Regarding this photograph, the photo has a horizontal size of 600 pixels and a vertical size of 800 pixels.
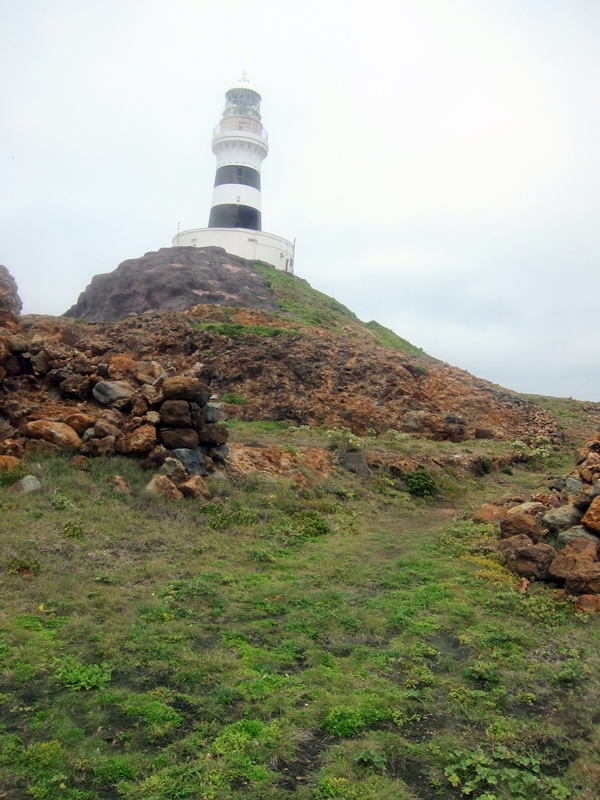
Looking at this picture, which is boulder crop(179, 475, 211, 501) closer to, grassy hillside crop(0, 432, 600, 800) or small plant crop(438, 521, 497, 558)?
grassy hillside crop(0, 432, 600, 800)

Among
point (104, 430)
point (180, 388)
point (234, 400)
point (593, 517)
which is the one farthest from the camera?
point (234, 400)

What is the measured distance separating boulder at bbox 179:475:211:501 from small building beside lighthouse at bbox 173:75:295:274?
3340cm

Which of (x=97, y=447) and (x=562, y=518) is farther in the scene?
(x=97, y=447)

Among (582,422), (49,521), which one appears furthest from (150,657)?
(582,422)

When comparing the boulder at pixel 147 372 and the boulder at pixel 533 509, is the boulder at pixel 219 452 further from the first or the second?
the boulder at pixel 533 509

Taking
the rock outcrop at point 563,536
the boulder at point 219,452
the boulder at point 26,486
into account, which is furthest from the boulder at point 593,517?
the boulder at point 26,486

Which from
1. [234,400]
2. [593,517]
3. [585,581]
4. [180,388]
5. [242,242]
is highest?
[242,242]

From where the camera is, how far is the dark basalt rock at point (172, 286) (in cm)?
3278

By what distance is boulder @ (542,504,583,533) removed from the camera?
30.5 ft

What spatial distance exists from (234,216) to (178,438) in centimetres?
3480

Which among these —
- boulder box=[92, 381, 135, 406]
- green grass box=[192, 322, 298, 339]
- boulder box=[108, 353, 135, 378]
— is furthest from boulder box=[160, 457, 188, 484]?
green grass box=[192, 322, 298, 339]

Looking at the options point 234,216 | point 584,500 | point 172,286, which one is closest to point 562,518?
point 584,500

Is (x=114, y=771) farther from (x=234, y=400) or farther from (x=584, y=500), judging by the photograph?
(x=234, y=400)

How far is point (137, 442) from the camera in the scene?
10.9 m
